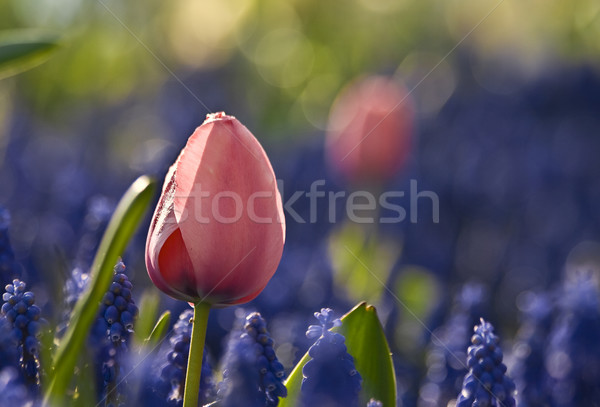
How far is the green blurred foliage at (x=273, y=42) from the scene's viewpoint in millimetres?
4891

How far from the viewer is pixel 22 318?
28.7 inches

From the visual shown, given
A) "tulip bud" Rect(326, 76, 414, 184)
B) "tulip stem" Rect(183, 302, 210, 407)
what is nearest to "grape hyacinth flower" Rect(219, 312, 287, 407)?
"tulip stem" Rect(183, 302, 210, 407)

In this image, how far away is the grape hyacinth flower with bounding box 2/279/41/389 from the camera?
0.73m

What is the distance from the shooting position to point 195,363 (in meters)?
0.74

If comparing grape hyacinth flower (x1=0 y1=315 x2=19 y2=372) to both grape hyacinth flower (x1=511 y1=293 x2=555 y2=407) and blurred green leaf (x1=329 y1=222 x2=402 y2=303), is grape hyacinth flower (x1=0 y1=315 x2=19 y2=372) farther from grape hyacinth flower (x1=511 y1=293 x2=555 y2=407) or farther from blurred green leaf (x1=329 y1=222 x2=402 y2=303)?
blurred green leaf (x1=329 y1=222 x2=402 y2=303)

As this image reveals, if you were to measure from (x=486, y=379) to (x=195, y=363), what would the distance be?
0.29m

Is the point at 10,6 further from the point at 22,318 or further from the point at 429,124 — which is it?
the point at 22,318

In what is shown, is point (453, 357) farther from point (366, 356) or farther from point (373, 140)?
point (373, 140)

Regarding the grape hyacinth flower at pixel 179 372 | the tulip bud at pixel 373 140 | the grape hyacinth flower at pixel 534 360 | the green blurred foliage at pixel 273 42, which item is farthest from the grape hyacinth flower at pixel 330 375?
the green blurred foliage at pixel 273 42

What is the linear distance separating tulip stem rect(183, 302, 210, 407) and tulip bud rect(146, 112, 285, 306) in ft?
0.10

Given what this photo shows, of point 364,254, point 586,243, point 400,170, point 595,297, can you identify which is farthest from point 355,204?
point 595,297

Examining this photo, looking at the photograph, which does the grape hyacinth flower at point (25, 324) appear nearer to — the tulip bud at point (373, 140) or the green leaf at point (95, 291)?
the green leaf at point (95, 291)

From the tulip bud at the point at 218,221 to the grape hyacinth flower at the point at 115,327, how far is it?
4 centimetres

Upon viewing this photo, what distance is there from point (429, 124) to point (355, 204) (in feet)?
5.55
